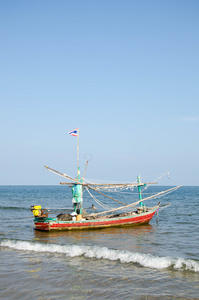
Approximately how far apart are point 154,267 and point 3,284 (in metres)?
6.42

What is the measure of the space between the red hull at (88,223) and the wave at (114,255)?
15.0 feet

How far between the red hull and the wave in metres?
4.56

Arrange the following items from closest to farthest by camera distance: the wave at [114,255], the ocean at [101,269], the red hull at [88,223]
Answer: the ocean at [101,269] < the wave at [114,255] < the red hull at [88,223]

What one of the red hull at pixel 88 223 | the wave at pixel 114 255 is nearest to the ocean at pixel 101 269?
the wave at pixel 114 255

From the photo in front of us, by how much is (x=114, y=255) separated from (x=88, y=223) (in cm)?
882

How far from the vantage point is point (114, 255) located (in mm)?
14578

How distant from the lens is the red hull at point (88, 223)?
73.8ft

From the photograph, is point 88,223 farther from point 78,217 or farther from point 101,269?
point 101,269

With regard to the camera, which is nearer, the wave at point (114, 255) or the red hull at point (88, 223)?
the wave at point (114, 255)

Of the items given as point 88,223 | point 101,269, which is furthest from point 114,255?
point 88,223

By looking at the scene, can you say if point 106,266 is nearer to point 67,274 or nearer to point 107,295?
point 67,274

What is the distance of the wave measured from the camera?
1293 centimetres

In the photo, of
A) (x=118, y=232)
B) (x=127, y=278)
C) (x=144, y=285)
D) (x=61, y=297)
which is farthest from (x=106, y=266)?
(x=118, y=232)

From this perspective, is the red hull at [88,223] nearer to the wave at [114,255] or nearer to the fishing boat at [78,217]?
the fishing boat at [78,217]
